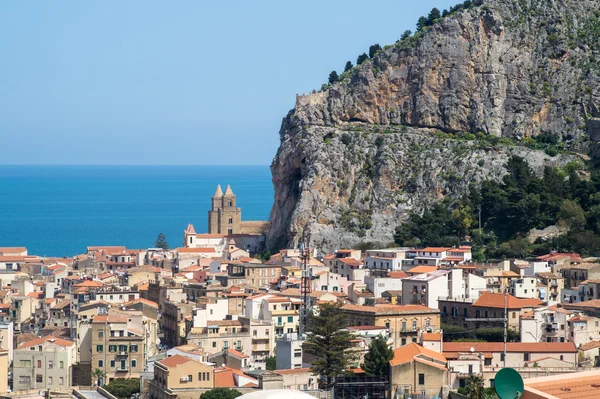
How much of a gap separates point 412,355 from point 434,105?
6580cm

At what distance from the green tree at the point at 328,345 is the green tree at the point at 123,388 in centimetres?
619

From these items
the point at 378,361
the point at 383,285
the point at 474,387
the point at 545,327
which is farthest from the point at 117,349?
the point at 474,387

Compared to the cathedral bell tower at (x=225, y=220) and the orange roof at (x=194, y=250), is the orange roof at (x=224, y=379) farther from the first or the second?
the cathedral bell tower at (x=225, y=220)

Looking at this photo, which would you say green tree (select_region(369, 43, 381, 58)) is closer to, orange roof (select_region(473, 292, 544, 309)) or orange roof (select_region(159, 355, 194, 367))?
orange roof (select_region(473, 292, 544, 309))

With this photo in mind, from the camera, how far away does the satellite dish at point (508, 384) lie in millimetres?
18094

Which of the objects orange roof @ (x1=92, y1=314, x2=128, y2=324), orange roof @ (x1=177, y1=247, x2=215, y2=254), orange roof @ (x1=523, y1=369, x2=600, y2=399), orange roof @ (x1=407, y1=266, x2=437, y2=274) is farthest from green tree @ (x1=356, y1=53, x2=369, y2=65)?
orange roof @ (x1=523, y1=369, x2=600, y2=399)

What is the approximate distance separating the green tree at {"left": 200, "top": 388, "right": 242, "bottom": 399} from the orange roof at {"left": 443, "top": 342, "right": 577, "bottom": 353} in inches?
342

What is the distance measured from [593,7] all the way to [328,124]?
2286 centimetres

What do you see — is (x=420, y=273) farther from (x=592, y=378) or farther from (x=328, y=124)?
(x=592, y=378)

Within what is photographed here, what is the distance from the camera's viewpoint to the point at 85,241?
541 feet

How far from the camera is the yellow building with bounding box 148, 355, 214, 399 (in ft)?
155

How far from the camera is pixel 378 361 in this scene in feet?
156

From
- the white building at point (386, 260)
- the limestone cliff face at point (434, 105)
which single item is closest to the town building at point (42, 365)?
the white building at point (386, 260)

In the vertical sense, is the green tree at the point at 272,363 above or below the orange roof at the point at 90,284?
below
